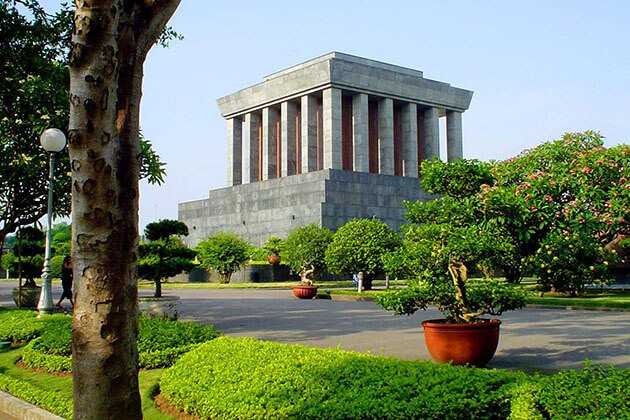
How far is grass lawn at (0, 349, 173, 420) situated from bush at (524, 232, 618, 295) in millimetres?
17372

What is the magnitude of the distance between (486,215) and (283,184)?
2543cm

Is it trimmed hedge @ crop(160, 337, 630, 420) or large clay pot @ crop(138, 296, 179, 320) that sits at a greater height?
large clay pot @ crop(138, 296, 179, 320)

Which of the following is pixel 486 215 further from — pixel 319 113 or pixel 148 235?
pixel 319 113

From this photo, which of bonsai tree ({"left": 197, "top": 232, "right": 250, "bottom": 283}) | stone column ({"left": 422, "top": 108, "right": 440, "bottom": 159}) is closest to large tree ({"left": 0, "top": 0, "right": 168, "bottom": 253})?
bonsai tree ({"left": 197, "top": 232, "right": 250, "bottom": 283})

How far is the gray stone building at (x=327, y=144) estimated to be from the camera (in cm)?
4300

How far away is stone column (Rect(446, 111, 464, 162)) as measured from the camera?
55.2 metres

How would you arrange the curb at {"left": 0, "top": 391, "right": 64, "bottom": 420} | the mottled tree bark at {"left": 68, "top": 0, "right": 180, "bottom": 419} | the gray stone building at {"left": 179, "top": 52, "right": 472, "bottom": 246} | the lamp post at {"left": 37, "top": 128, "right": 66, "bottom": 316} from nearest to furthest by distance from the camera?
the mottled tree bark at {"left": 68, "top": 0, "right": 180, "bottom": 419} → the curb at {"left": 0, "top": 391, "right": 64, "bottom": 420} → the lamp post at {"left": 37, "top": 128, "right": 66, "bottom": 316} → the gray stone building at {"left": 179, "top": 52, "right": 472, "bottom": 246}

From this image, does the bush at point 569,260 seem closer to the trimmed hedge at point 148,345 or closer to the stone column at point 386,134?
the trimmed hedge at point 148,345

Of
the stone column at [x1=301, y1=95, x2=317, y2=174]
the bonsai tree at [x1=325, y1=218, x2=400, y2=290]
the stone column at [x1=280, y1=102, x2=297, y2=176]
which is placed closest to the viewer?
the bonsai tree at [x1=325, y1=218, x2=400, y2=290]

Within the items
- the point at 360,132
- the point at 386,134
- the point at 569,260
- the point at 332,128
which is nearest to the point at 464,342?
the point at 569,260

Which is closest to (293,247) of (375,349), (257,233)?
(257,233)

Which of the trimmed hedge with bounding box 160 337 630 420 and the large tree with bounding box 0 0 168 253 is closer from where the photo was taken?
the trimmed hedge with bounding box 160 337 630 420

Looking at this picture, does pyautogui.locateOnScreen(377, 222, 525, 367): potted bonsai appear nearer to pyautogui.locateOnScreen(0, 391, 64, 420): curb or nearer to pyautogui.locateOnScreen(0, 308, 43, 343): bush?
pyautogui.locateOnScreen(0, 391, 64, 420): curb

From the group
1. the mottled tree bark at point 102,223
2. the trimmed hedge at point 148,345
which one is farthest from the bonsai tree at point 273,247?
the mottled tree bark at point 102,223
